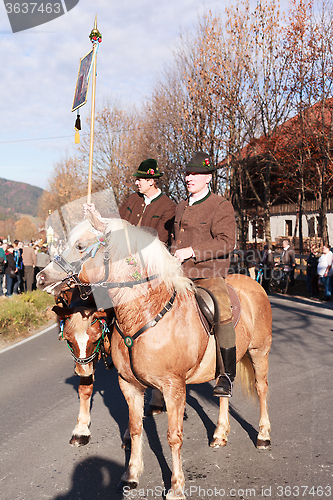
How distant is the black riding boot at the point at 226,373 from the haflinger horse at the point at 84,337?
116cm

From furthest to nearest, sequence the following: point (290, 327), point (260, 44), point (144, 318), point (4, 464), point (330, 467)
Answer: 1. point (260, 44)
2. point (290, 327)
3. point (4, 464)
4. point (330, 467)
5. point (144, 318)

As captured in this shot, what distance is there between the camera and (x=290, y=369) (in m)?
6.47

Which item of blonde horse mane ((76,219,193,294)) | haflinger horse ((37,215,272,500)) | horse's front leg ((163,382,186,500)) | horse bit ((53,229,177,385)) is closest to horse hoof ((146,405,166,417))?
haflinger horse ((37,215,272,500))

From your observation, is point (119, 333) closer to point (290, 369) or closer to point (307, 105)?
point (290, 369)

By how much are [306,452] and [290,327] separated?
598 cm

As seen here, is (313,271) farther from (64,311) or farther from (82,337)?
(64,311)

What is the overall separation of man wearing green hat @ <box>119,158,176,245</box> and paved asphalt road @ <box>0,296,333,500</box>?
224 cm

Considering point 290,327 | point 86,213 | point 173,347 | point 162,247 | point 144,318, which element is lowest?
point 290,327

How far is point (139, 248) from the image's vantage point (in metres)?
3.01

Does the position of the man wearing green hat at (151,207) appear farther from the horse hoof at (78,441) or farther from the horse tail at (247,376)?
the horse hoof at (78,441)

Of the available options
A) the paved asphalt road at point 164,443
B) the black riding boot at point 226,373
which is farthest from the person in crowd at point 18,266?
the black riding boot at point 226,373

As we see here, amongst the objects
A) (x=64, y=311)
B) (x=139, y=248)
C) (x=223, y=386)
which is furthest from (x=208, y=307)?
(x=64, y=311)

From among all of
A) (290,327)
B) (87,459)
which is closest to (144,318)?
(87,459)

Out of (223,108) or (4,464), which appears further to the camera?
(223,108)
